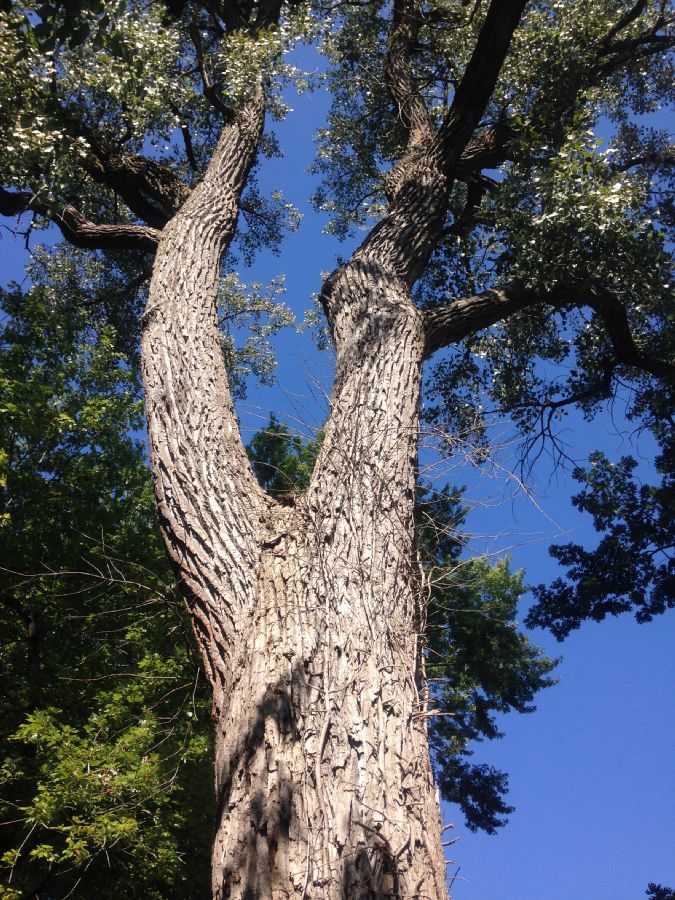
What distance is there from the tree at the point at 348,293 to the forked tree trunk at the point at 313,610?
10 millimetres

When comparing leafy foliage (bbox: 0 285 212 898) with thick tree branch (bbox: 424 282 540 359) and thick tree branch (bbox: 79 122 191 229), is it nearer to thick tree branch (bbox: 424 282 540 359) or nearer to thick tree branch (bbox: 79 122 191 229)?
thick tree branch (bbox: 79 122 191 229)

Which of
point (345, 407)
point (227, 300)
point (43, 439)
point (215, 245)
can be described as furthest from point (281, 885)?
point (227, 300)

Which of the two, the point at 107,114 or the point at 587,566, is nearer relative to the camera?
the point at 107,114

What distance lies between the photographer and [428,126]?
6.98 meters

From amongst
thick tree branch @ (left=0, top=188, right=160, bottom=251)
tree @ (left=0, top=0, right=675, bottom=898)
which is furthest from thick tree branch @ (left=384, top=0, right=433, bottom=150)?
thick tree branch @ (left=0, top=188, right=160, bottom=251)

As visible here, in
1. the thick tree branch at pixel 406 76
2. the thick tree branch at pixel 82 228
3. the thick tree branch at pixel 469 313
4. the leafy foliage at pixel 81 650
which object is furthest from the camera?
the thick tree branch at pixel 406 76

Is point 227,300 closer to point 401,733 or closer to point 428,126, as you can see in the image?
point 428,126

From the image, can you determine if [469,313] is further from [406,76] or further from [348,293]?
[406,76]

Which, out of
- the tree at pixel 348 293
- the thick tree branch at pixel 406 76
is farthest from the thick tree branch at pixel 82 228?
the thick tree branch at pixel 406 76

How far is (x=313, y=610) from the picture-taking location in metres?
2.82

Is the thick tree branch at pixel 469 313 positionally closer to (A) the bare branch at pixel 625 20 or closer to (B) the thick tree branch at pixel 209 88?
(B) the thick tree branch at pixel 209 88

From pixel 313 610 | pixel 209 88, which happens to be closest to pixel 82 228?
pixel 209 88

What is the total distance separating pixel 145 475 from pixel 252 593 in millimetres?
7538

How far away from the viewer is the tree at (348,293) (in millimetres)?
2449
